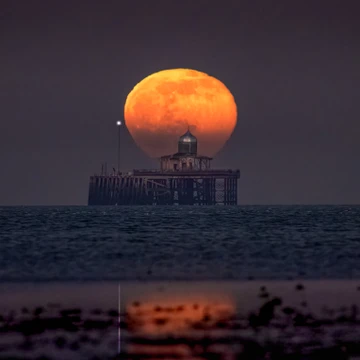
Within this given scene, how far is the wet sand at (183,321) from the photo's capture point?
13.8 metres

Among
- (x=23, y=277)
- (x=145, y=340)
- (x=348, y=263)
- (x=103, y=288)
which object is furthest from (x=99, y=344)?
(x=348, y=263)

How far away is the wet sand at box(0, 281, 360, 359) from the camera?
13.8 meters

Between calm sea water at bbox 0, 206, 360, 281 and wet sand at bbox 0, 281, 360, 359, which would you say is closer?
wet sand at bbox 0, 281, 360, 359

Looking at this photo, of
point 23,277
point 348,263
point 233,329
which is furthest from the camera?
point 348,263

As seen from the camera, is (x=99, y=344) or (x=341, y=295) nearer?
(x=99, y=344)

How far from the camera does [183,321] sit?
17.0 m

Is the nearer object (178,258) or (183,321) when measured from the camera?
(183,321)

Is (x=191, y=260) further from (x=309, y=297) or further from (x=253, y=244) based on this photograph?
(x=309, y=297)

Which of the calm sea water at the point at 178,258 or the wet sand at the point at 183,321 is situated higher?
the calm sea water at the point at 178,258

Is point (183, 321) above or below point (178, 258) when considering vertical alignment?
below

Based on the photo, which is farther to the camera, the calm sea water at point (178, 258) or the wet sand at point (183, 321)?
the calm sea water at point (178, 258)

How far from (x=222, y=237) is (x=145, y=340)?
3969 centimetres

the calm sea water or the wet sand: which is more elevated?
the calm sea water

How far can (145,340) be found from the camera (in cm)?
1479
